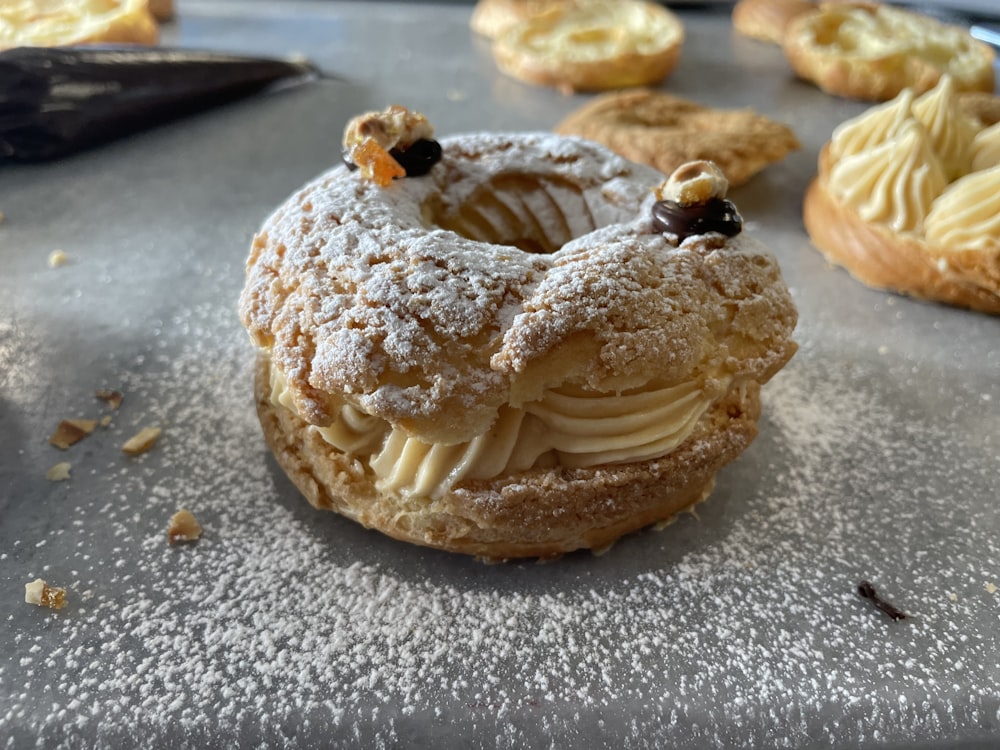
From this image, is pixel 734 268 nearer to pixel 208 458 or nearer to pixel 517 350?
pixel 517 350

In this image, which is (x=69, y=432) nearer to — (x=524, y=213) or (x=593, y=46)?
(x=524, y=213)

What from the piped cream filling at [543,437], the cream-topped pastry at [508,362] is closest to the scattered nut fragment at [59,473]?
the cream-topped pastry at [508,362]

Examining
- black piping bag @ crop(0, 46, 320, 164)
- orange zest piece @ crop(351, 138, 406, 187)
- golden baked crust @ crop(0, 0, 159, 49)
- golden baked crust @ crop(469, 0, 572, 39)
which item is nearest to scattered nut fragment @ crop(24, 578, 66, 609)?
orange zest piece @ crop(351, 138, 406, 187)

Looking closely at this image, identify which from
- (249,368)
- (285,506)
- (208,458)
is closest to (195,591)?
(285,506)

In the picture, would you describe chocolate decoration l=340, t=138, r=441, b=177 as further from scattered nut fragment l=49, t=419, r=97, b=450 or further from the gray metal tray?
scattered nut fragment l=49, t=419, r=97, b=450

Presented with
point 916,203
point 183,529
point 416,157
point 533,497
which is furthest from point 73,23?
point 916,203

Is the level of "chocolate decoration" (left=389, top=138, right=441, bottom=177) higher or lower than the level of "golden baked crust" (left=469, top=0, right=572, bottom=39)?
higher

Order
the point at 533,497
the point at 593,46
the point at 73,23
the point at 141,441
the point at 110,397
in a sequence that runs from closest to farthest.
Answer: the point at 533,497, the point at 141,441, the point at 110,397, the point at 73,23, the point at 593,46
